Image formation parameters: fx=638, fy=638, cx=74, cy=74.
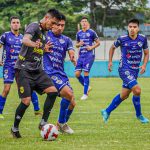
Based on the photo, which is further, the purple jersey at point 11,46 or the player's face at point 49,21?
the purple jersey at point 11,46

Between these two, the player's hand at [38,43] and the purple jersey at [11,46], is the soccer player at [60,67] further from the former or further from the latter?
the purple jersey at [11,46]

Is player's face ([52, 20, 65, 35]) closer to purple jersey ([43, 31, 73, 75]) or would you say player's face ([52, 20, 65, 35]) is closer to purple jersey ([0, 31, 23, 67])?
purple jersey ([43, 31, 73, 75])

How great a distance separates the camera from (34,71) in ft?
33.1

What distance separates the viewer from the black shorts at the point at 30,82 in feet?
32.6

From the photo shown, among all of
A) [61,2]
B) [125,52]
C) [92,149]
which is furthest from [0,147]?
[61,2]

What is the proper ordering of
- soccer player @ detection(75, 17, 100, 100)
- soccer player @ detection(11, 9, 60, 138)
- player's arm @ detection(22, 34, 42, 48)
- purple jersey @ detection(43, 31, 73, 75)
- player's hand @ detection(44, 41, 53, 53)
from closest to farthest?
player's arm @ detection(22, 34, 42, 48)
soccer player @ detection(11, 9, 60, 138)
player's hand @ detection(44, 41, 53, 53)
purple jersey @ detection(43, 31, 73, 75)
soccer player @ detection(75, 17, 100, 100)

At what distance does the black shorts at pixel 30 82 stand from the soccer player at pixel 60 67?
2.28 feet

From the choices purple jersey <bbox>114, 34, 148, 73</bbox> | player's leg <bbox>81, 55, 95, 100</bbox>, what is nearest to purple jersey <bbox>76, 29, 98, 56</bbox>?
player's leg <bbox>81, 55, 95, 100</bbox>

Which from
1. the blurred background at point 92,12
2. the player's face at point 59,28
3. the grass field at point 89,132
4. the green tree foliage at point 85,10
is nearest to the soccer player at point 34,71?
the grass field at point 89,132

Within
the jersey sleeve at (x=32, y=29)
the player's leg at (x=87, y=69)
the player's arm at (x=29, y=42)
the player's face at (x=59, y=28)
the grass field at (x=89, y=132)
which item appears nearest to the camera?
the grass field at (x=89, y=132)

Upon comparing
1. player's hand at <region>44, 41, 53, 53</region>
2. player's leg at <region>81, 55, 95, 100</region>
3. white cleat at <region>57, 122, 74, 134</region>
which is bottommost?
player's leg at <region>81, 55, 95, 100</region>

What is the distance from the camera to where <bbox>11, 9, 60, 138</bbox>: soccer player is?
989 cm

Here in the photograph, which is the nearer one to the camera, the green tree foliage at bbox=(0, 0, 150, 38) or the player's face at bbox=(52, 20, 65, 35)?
the player's face at bbox=(52, 20, 65, 35)

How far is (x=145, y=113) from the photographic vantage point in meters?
14.3
